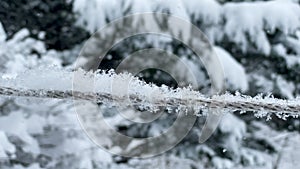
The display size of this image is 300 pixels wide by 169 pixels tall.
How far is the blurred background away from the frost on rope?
28.2 inches

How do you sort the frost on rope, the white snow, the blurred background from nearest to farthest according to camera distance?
the frost on rope
the blurred background
the white snow

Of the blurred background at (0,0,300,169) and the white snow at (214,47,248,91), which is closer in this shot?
the blurred background at (0,0,300,169)

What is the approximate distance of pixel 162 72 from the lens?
1416 millimetres

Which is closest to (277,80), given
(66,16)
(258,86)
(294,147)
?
(258,86)

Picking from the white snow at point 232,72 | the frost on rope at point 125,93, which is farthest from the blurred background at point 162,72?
the frost on rope at point 125,93

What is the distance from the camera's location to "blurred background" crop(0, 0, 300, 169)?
128 centimetres

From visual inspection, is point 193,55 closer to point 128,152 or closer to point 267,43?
point 267,43

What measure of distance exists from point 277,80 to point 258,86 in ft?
0.19

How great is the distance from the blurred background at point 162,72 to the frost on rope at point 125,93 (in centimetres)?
72

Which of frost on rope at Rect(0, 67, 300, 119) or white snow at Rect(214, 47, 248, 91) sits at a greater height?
white snow at Rect(214, 47, 248, 91)

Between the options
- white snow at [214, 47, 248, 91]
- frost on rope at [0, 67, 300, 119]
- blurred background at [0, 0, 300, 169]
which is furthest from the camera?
white snow at [214, 47, 248, 91]

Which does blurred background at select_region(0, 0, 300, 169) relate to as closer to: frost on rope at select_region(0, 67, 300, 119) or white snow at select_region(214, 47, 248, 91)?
white snow at select_region(214, 47, 248, 91)

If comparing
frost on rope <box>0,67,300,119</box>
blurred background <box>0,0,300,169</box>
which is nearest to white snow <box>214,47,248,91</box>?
blurred background <box>0,0,300,169</box>

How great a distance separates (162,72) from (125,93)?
91cm
